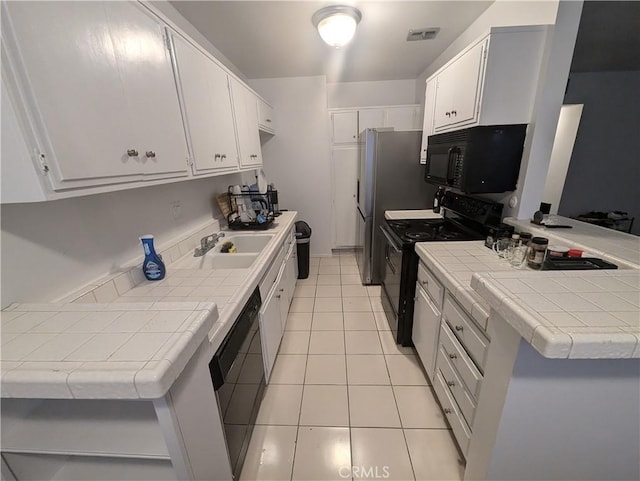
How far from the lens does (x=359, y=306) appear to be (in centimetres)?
260

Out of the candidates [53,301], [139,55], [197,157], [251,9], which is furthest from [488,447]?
[251,9]

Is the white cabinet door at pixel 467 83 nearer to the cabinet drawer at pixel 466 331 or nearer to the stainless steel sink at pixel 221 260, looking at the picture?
the cabinet drawer at pixel 466 331

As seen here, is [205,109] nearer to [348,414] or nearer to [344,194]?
[348,414]

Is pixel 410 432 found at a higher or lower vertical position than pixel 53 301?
lower

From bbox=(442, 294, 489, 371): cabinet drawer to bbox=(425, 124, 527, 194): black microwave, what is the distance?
0.76 metres

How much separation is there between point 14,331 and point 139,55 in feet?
3.38

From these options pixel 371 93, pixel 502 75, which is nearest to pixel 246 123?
pixel 502 75

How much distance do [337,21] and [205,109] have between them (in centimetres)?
116

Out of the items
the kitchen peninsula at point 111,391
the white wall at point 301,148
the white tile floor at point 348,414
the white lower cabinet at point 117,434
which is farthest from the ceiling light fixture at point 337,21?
the white tile floor at point 348,414

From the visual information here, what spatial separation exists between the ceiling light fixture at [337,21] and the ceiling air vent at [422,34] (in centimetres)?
61

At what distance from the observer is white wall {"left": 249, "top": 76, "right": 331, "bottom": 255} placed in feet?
10.6

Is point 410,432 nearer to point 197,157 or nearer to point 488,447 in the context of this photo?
point 488,447

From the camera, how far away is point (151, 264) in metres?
1.25

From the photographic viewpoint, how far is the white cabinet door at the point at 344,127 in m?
3.34
